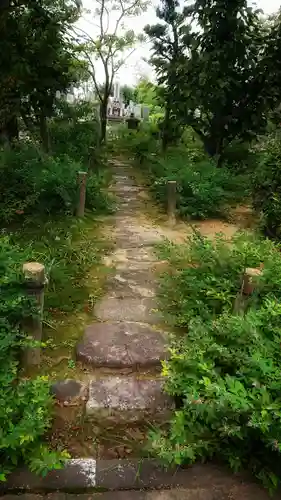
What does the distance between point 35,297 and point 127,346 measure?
82 centimetres

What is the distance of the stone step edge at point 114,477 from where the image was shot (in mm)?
1995

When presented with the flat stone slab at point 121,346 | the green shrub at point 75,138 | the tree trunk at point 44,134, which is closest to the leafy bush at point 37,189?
the tree trunk at point 44,134

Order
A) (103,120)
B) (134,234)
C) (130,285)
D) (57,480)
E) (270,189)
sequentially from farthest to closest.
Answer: (103,120)
(134,234)
(270,189)
(130,285)
(57,480)

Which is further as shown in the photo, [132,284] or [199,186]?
[199,186]

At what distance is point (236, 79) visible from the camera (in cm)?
825

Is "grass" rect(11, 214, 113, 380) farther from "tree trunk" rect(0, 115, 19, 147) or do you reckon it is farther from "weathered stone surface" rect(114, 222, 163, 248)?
"tree trunk" rect(0, 115, 19, 147)

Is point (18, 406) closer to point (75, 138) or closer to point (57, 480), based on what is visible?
point (57, 480)

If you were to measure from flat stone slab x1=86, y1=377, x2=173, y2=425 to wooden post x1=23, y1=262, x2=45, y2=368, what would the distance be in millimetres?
467

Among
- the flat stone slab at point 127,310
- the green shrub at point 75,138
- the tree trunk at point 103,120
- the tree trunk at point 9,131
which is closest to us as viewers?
the flat stone slab at point 127,310

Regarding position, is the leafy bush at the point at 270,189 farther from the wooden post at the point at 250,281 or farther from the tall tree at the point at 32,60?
the tall tree at the point at 32,60

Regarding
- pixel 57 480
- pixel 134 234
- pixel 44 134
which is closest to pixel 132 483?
pixel 57 480

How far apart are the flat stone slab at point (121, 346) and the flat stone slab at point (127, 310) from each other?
131 millimetres

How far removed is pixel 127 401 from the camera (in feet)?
8.39

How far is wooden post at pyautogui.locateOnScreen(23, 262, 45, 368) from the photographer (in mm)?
2639
